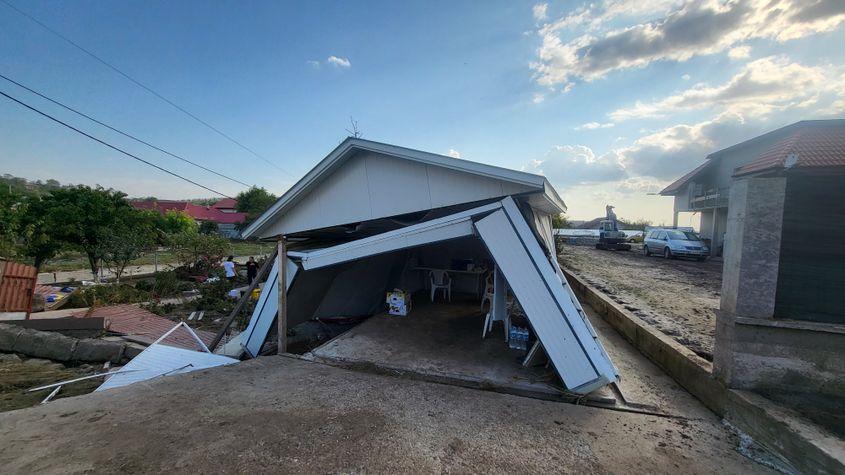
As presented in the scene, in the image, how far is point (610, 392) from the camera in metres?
3.88

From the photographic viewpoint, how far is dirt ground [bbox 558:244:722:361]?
534 cm

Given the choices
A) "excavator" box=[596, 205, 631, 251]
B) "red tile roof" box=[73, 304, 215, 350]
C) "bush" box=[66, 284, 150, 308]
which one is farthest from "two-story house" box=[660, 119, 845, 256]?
"bush" box=[66, 284, 150, 308]

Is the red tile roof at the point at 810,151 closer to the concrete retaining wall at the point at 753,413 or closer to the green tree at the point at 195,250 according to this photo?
the concrete retaining wall at the point at 753,413

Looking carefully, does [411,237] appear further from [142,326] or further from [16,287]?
[16,287]

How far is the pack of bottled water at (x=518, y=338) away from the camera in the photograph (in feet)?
17.0

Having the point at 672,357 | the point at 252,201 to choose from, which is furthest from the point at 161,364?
the point at 252,201

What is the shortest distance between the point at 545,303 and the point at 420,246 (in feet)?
7.45

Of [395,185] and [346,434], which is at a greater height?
[395,185]

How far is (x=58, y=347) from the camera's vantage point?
20.0ft

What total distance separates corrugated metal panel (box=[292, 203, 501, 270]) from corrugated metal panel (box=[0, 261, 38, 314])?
811 centimetres

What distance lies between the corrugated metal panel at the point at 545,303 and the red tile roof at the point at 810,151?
2.12 metres

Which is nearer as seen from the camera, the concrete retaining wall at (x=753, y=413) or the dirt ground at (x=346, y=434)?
the concrete retaining wall at (x=753, y=413)

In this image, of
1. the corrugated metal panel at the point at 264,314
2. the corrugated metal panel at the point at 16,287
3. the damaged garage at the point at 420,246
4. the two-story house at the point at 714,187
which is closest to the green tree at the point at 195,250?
the corrugated metal panel at the point at 16,287

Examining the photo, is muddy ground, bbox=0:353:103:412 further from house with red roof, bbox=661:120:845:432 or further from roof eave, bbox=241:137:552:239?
house with red roof, bbox=661:120:845:432
